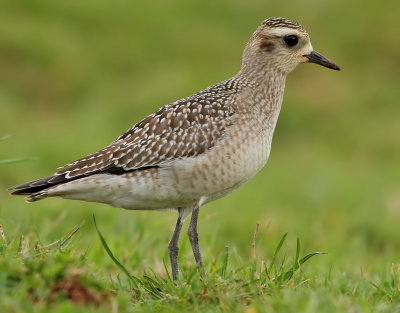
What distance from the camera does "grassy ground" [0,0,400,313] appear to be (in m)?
7.55

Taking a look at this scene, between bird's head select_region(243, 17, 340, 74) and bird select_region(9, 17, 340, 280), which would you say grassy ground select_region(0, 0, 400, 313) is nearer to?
bird select_region(9, 17, 340, 280)

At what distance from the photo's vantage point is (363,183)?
14086mm

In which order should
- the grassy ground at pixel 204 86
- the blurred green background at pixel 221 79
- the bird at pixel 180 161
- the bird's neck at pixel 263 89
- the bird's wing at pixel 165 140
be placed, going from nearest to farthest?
the bird at pixel 180 161
the bird's wing at pixel 165 140
the bird's neck at pixel 263 89
the grassy ground at pixel 204 86
the blurred green background at pixel 221 79

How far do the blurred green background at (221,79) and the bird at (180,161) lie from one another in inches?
152

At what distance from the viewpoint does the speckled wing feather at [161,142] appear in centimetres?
624

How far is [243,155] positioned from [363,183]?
8.34 meters

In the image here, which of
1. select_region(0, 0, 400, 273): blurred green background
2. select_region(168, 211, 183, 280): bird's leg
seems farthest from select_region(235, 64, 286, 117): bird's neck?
select_region(0, 0, 400, 273): blurred green background

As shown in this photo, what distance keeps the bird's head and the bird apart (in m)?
0.36

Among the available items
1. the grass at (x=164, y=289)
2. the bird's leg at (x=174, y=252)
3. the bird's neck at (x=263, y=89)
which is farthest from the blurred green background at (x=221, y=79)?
the grass at (x=164, y=289)

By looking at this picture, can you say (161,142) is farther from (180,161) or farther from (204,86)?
(204,86)

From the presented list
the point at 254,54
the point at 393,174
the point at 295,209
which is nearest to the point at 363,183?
the point at 393,174

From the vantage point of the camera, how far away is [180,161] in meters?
6.21

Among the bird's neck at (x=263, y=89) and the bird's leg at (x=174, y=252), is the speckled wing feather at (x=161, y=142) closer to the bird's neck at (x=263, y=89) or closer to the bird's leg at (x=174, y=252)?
the bird's neck at (x=263, y=89)

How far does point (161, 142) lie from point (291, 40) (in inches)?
60.8
